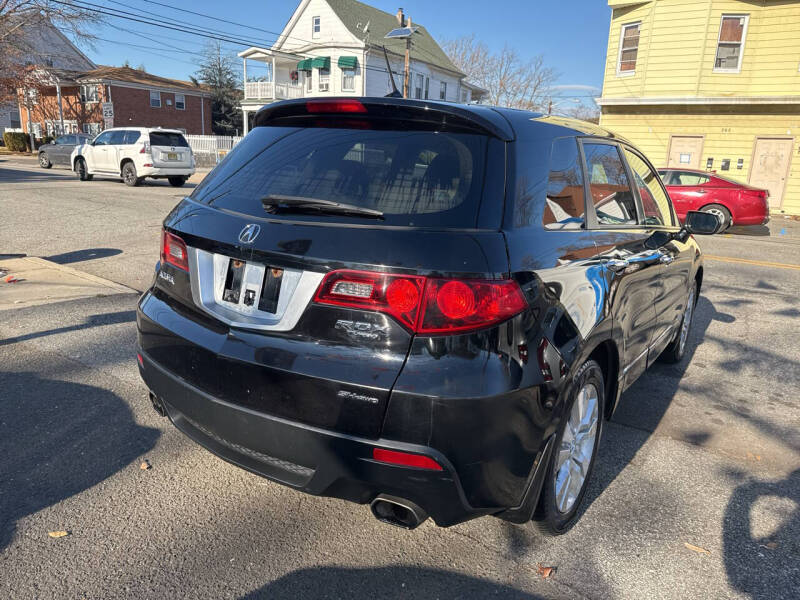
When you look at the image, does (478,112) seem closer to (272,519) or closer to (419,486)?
(419,486)

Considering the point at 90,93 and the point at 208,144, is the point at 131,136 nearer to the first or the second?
the point at 208,144

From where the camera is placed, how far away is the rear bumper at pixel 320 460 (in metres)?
1.99

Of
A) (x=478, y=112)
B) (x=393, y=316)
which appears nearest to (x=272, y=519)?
(x=393, y=316)

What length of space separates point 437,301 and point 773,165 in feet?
70.0

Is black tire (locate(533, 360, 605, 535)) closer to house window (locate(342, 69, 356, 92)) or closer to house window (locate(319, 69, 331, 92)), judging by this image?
house window (locate(342, 69, 356, 92))

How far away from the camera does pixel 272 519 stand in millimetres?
2656

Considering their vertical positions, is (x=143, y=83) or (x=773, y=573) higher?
(x=143, y=83)

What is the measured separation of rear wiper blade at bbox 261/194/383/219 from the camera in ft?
7.13

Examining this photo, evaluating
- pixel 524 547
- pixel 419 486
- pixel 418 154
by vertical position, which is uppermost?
pixel 418 154

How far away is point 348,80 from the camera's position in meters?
36.9

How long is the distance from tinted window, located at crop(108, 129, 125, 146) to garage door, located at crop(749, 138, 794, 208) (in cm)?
2039

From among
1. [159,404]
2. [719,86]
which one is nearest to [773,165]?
[719,86]

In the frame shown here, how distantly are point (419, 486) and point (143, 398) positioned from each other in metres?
2.42

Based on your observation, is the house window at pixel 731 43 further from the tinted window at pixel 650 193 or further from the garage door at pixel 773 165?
the tinted window at pixel 650 193
